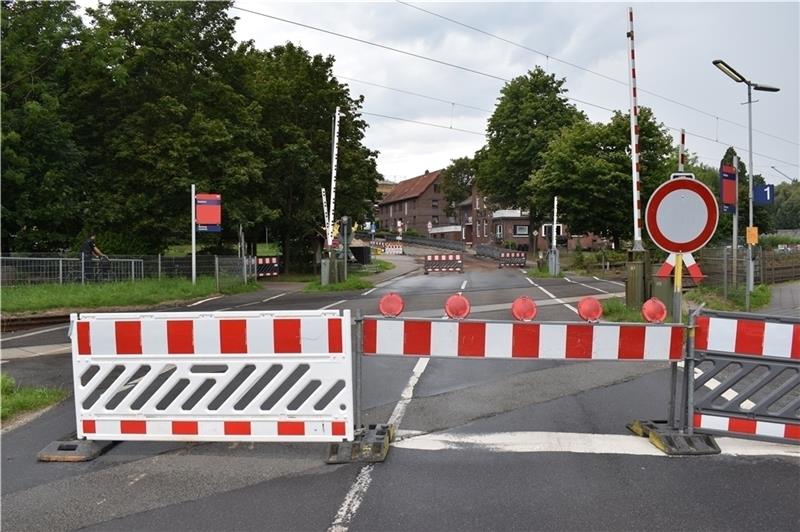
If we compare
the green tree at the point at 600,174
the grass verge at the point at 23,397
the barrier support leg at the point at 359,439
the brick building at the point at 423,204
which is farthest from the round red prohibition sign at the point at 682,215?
the brick building at the point at 423,204

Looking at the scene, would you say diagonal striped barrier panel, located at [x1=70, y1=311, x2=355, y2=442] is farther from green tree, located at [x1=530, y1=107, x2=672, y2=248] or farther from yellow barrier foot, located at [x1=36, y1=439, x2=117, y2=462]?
green tree, located at [x1=530, y1=107, x2=672, y2=248]

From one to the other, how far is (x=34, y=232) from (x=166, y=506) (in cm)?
2371

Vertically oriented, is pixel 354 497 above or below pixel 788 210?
below

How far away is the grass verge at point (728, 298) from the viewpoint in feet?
50.5

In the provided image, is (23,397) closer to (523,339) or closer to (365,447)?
(365,447)

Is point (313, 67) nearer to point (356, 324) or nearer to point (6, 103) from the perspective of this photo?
point (6, 103)

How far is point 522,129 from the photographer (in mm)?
52562

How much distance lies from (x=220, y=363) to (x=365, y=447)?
142cm

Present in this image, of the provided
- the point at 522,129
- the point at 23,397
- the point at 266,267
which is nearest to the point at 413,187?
the point at 522,129

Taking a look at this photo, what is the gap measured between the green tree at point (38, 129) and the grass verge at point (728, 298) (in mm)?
22931

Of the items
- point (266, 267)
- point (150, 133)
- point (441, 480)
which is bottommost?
point (266, 267)

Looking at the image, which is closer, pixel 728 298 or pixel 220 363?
pixel 220 363

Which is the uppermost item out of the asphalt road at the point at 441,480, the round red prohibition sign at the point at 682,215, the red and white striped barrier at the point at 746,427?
the round red prohibition sign at the point at 682,215

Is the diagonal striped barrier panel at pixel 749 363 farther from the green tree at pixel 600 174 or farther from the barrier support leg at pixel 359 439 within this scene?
the green tree at pixel 600 174
